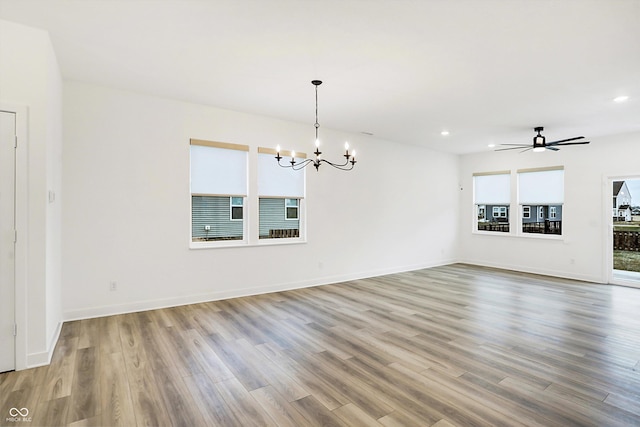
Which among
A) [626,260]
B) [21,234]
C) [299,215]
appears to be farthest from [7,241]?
[626,260]

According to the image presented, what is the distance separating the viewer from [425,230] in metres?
7.97

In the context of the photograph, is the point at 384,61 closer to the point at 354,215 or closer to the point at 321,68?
the point at 321,68

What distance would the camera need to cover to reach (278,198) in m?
5.70

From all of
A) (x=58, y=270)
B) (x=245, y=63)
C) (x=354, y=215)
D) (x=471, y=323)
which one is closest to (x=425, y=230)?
(x=354, y=215)

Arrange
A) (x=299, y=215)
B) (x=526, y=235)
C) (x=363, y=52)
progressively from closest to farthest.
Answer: (x=363, y=52) → (x=299, y=215) → (x=526, y=235)

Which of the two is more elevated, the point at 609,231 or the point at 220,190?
the point at 220,190

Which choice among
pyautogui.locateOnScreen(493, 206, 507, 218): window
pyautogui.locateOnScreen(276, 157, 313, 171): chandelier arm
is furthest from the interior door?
pyautogui.locateOnScreen(493, 206, 507, 218): window

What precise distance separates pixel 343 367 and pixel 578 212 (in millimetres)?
6567

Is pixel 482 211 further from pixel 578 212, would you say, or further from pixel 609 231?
pixel 609 231

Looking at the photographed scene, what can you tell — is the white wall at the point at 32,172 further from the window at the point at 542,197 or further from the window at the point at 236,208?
the window at the point at 542,197

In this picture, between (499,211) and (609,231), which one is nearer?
(609,231)

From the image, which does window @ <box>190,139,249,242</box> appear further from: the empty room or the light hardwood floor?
the light hardwood floor

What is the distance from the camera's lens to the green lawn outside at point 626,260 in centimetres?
657

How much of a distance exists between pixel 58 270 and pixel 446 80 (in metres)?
4.95
